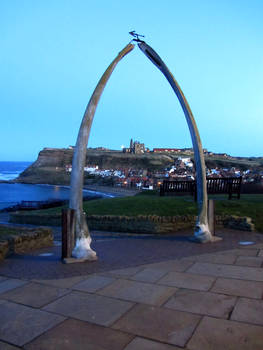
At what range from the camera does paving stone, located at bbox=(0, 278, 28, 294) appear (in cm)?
533

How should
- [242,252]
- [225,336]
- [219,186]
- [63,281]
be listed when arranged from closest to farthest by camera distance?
[225,336]
[63,281]
[242,252]
[219,186]

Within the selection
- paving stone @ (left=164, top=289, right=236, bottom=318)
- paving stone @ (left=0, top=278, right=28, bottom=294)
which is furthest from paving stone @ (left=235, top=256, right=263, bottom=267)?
paving stone @ (left=0, top=278, right=28, bottom=294)

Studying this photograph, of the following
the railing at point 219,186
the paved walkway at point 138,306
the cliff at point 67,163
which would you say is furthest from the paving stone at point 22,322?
the cliff at point 67,163

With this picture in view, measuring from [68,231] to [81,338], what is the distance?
3.60 meters

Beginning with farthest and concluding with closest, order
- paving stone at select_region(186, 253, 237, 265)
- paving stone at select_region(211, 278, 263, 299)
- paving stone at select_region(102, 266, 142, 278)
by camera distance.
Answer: paving stone at select_region(186, 253, 237, 265) → paving stone at select_region(102, 266, 142, 278) → paving stone at select_region(211, 278, 263, 299)

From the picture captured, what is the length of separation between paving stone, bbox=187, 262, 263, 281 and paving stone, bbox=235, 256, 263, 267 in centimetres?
27

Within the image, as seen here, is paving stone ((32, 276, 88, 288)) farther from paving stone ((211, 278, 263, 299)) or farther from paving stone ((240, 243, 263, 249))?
paving stone ((240, 243, 263, 249))

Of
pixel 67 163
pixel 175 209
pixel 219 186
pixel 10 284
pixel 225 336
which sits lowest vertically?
pixel 10 284

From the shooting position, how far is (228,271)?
19.9 feet

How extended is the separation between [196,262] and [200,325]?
2.98m

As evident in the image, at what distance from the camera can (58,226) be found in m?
15.2

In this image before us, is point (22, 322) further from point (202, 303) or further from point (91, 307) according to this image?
point (202, 303)

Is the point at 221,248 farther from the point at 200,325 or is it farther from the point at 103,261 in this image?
the point at 200,325

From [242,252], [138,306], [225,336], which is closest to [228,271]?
[242,252]
